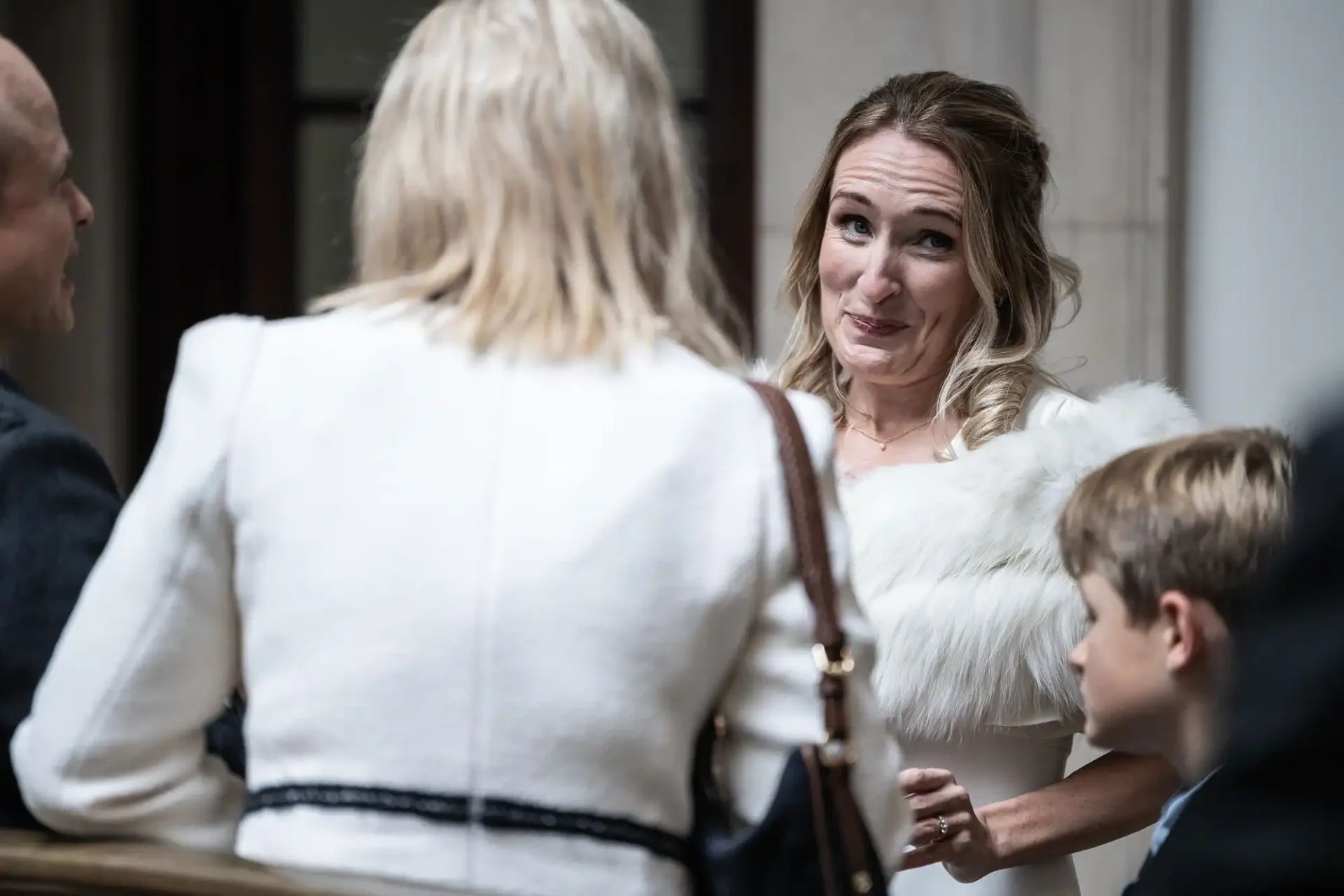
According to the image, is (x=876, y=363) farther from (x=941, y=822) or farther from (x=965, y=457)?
(x=941, y=822)

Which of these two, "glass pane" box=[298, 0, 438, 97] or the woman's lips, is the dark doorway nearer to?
"glass pane" box=[298, 0, 438, 97]

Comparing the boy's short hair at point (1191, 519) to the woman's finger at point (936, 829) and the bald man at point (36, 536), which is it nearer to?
the woman's finger at point (936, 829)

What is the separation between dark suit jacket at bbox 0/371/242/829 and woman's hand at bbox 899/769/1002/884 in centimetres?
98

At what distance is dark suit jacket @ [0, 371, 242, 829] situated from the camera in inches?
56.3

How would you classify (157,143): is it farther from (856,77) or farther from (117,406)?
(856,77)

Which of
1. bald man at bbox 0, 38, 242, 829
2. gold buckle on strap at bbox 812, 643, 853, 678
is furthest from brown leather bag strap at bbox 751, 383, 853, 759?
bald man at bbox 0, 38, 242, 829

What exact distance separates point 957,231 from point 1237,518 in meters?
0.91

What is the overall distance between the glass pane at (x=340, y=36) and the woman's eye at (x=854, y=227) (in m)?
2.69

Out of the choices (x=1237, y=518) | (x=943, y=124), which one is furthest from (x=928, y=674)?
(x=943, y=124)

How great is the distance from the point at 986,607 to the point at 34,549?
1168mm

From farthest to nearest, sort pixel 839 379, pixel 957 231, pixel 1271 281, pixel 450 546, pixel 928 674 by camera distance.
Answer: pixel 1271 281 < pixel 839 379 < pixel 957 231 < pixel 928 674 < pixel 450 546

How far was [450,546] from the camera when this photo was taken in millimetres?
1247

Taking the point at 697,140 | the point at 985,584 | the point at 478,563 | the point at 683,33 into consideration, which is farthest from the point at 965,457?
the point at 683,33

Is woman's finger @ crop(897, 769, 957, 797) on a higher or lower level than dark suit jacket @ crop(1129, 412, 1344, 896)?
lower
